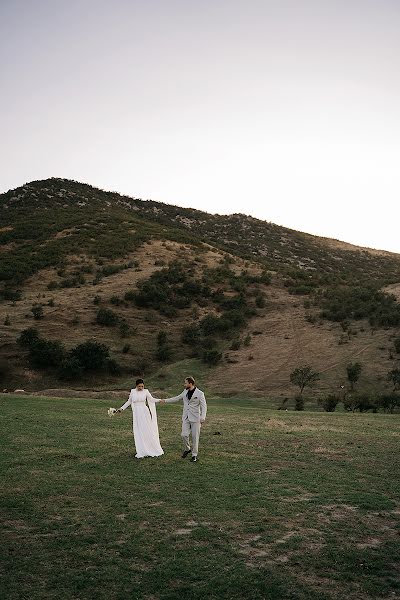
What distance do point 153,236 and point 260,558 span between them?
73645 millimetres

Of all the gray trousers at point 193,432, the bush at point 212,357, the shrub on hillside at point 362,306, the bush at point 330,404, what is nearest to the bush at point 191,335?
the bush at point 212,357

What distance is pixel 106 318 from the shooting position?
166 ft

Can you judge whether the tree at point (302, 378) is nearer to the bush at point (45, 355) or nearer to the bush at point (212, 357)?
the bush at point (212, 357)

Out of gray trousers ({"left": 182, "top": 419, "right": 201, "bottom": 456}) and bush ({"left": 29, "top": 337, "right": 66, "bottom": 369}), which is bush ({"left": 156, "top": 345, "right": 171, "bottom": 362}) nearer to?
bush ({"left": 29, "top": 337, "right": 66, "bottom": 369})

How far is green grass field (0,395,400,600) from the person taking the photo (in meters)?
6.87

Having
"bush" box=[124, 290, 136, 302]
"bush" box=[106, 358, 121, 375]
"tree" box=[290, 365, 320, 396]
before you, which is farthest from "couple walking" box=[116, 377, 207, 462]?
"bush" box=[124, 290, 136, 302]

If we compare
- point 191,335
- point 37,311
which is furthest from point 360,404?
point 37,311

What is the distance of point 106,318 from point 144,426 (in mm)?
36657

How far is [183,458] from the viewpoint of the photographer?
14.4m

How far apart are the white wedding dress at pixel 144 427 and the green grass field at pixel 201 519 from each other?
53 cm

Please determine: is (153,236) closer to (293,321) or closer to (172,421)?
(293,321)

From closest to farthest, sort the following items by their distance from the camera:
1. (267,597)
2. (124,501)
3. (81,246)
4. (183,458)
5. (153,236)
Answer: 1. (267,597)
2. (124,501)
3. (183,458)
4. (81,246)
5. (153,236)

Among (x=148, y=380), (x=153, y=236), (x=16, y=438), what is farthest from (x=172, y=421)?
(x=153, y=236)

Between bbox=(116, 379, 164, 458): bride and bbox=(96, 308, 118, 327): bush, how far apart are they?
118 feet
